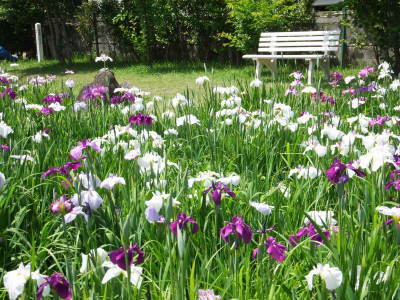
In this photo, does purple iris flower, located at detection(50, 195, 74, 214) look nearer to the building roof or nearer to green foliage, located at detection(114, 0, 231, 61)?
green foliage, located at detection(114, 0, 231, 61)

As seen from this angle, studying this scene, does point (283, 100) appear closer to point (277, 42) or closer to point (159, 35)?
point (277, 42)


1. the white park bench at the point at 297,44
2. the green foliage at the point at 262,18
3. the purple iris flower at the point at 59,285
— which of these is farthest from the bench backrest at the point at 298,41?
the purple iris flower at the point at 59,285

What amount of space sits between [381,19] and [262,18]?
2.79 m

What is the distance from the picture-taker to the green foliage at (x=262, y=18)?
9.57 m

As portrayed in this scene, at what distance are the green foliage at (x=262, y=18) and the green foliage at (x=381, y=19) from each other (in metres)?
2.28

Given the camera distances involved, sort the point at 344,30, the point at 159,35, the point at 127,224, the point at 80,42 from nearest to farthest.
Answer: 1. the point at 127,224
2. the point at 344,30
3. the point at 159,35
4. the point at 80,42

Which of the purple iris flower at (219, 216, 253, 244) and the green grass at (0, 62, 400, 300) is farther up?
the purple iris flower at (219, 216, 253, 244)

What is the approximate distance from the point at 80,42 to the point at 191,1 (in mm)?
5705

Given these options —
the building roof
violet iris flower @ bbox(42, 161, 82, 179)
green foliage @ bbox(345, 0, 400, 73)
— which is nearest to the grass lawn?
green foliage @ bbox(345, 0, 400, 73)

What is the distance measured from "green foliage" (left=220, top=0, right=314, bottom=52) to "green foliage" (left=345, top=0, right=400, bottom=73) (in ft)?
7.47

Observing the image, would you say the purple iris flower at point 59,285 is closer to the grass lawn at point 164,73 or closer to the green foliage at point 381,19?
the grass lawn at point 164,73

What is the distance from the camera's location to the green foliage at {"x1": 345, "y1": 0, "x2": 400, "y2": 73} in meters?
7.16

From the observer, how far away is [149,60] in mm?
11711

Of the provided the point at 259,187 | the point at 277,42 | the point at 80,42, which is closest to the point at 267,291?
the point at 259,187
